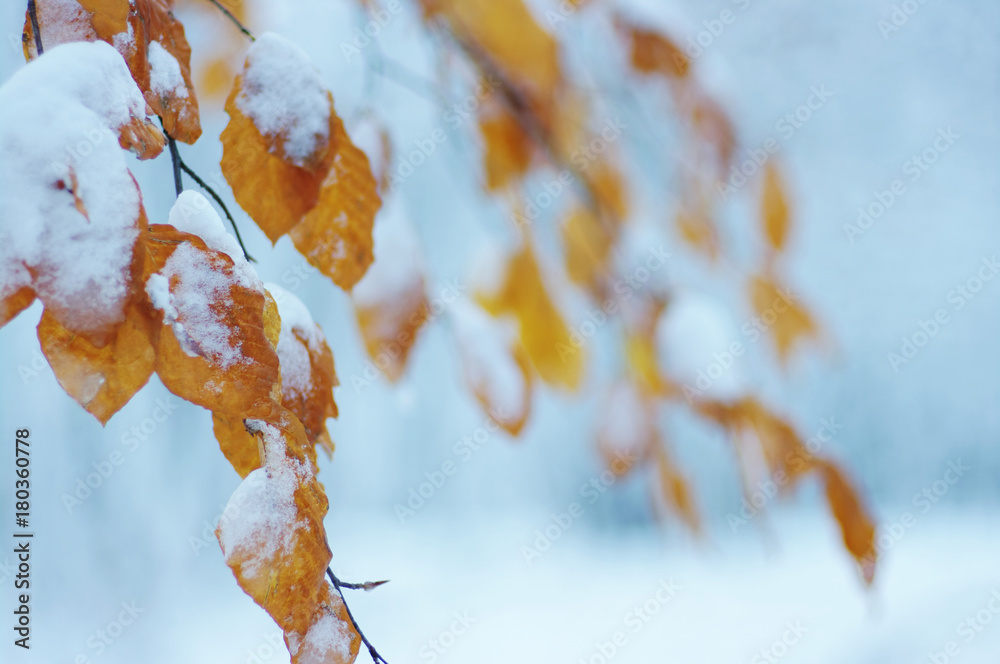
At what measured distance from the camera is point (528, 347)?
0.68 meters

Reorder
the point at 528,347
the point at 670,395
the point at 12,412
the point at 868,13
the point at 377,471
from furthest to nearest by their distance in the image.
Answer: the point at 868,13 < the point at 377,471 < the point at 12,412 < the point at 670,395 < the point at 528,347

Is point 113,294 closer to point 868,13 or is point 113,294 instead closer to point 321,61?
point 321,61

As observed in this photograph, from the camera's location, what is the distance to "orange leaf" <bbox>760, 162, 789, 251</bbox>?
0.81m

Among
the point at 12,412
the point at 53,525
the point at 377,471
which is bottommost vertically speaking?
the point at 377,471

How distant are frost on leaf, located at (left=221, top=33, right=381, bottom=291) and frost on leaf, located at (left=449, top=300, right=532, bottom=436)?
217 millimetres

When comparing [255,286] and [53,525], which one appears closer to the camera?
[255,286]

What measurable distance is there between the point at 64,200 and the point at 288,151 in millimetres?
99

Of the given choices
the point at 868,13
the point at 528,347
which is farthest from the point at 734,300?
the point at 528,347

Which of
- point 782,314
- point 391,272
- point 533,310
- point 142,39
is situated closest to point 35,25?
point 142,39

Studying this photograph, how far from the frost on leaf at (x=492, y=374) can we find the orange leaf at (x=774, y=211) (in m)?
0.46

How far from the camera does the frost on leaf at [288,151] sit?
0.26 metres

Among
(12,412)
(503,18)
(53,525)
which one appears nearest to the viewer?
(503,18)

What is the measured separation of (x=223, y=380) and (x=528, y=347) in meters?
0.50

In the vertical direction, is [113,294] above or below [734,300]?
above
